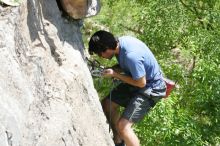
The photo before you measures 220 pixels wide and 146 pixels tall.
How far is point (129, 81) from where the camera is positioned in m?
5.98

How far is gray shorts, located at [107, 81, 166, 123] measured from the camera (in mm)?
6227

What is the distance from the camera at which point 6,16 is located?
483cm

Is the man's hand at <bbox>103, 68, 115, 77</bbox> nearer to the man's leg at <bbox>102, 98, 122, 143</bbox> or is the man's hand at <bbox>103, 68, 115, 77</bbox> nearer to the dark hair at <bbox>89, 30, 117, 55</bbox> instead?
the dark hair at <bbox>89, 30, 117, 55</bbox>

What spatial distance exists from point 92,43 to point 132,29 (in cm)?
808

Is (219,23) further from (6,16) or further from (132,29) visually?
(6,16)

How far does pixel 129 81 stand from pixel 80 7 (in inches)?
39.6

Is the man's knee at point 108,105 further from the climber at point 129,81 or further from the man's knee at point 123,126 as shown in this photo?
the man's knee at point 123,126

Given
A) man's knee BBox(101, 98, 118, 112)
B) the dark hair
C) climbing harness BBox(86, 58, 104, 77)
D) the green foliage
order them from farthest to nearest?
1. the green foliage
2. man's knee BBox(101, 98, 118, 112)
3. climbing harness BBox(86, 58, 104, 77)
4. the dark hair

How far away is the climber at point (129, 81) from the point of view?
5.85m

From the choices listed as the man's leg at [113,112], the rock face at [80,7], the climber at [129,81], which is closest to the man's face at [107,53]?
the climber at [129,81]

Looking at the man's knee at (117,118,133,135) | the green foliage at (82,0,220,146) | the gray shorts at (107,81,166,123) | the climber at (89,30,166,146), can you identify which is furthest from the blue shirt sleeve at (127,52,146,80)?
the green foliage at (82,0,220,146)

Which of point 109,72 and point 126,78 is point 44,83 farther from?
point 126,78

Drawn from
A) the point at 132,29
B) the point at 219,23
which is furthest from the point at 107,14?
the point at 219,23

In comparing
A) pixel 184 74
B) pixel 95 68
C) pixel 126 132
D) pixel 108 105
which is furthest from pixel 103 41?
pixel 184 74
